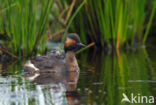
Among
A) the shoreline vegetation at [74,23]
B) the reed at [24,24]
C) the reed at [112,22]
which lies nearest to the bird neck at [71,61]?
the shoreline vegetation at [74,23]

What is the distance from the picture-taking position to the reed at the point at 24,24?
1098 cm

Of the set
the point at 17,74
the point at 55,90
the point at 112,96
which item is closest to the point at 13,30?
the point at 17,74

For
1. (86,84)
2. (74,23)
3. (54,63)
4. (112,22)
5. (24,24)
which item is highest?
(74,23)

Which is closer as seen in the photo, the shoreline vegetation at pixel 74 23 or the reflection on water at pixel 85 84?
the reflection on water at pixel 85 84

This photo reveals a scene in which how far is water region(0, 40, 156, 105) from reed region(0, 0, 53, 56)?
0.70m

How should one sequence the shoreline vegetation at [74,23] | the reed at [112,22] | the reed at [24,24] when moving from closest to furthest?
the reed at [24,24], the shoreline vegetation at [74,23], the reed at [112,22]

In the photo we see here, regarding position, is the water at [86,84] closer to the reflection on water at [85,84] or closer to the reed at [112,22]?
the reflection on water at [85,84]

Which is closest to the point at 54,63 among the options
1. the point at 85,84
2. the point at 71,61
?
the point at 71,61

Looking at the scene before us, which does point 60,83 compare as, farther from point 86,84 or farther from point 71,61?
point 71,61

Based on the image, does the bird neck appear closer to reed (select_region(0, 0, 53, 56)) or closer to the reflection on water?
the reflection on water

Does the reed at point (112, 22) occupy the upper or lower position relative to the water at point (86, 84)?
upper

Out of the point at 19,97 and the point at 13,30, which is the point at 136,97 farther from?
the point at 13,30

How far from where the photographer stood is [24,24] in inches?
448

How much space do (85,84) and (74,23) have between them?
266 inches
